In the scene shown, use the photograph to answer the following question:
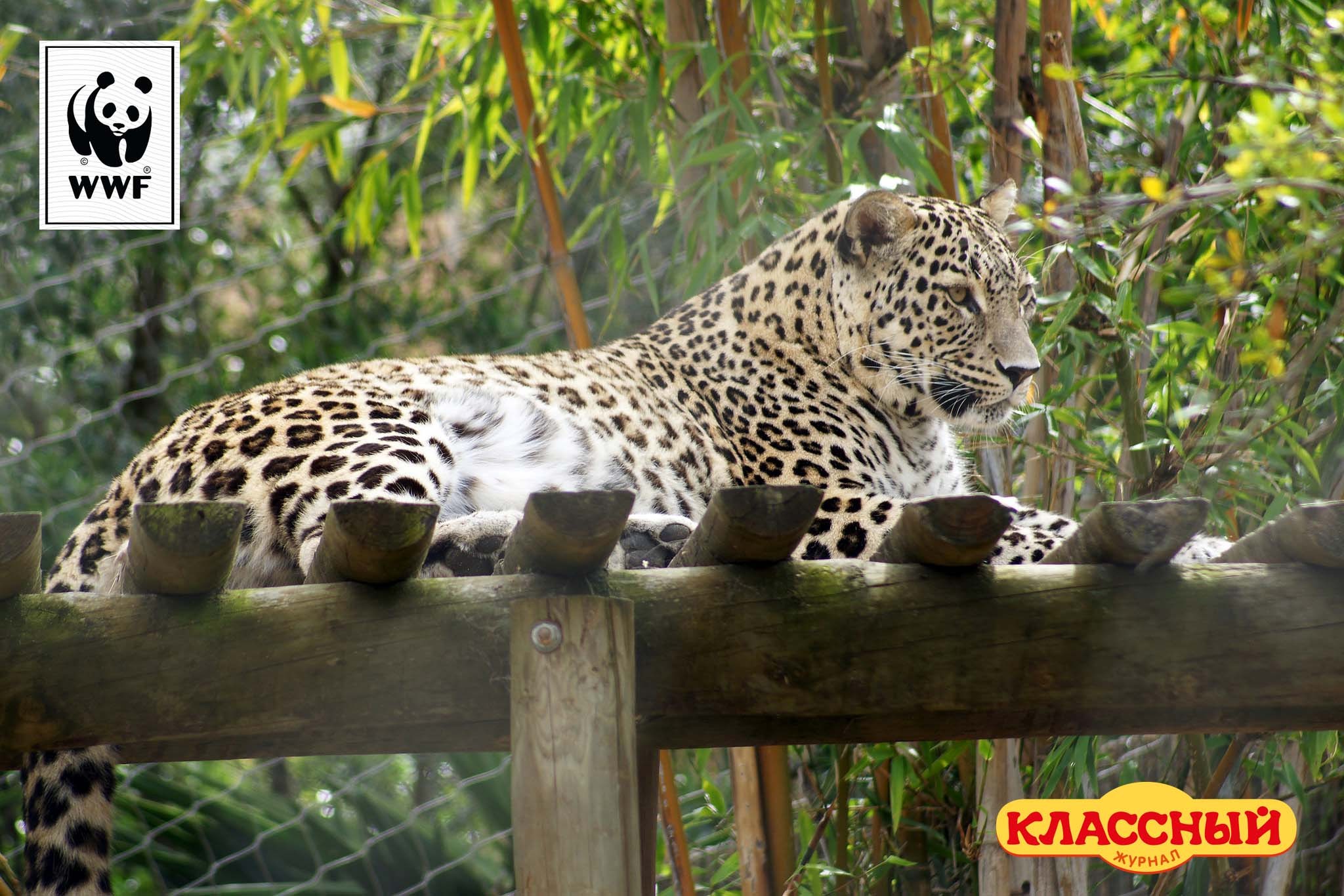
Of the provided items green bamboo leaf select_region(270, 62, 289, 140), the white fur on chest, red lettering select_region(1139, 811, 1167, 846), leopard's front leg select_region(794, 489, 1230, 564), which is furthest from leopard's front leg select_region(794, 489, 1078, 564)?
green bamboo leaf select_region(270, 62, 289, 140)

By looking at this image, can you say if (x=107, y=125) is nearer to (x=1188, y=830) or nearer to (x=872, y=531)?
(x=872, y=531)

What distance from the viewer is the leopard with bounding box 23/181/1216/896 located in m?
2.31

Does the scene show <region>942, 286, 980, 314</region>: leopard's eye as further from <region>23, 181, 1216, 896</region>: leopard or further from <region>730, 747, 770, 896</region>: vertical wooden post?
<region>730, 747, 770, 896</region>: vertical wooden post

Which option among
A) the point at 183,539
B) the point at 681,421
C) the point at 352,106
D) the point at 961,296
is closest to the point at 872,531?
the point at 681,421

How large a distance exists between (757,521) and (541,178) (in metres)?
1.93

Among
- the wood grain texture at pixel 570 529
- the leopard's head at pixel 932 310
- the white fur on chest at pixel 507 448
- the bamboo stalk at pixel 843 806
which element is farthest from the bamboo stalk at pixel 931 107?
the wood grain texture at pixel 570 529

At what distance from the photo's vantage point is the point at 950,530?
183cm

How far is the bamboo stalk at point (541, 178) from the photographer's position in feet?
11.3

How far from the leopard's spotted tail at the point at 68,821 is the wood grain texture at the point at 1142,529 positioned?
1403mm

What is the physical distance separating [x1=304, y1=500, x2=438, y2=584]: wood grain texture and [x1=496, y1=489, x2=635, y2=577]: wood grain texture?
0.12 meters

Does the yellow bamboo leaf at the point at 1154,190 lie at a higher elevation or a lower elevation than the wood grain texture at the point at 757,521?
higher

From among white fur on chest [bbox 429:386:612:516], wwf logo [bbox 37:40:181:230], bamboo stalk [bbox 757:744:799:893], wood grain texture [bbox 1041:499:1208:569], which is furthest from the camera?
wwf logo [bbox 37:40:181:230]

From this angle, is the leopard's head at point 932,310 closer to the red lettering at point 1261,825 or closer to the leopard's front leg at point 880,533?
the leopard's front leg at point 880,533

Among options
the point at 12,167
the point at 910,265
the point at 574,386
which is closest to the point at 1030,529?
the point at 910,265
